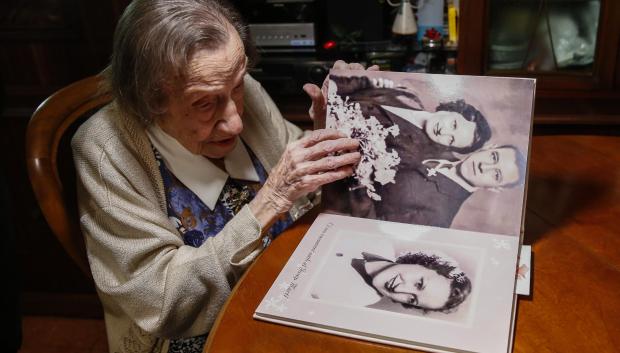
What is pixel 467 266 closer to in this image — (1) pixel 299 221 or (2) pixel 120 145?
(1) pixel 299 221

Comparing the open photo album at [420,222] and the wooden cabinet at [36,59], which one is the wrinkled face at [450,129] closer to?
the open photo album at [420,222]

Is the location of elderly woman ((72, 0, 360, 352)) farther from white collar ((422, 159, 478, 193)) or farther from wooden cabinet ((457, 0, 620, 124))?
wooden cabinet ((457, 0, 620, 124))

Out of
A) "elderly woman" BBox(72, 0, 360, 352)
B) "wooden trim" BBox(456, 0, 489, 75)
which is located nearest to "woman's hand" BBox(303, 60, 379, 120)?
"elderly woman" BBox(72, 0, 360, 352)

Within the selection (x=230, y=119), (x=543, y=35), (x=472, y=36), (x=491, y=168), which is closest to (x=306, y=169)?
(x=230, y=119)

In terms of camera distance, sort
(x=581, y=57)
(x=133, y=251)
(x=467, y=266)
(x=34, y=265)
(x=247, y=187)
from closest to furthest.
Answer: (x=467, y=266)
(x=133, y=251)
(x=247, y=187)
(x=581, y=57)
(x=34, y=265)

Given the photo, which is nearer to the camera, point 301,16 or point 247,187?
point 247,187

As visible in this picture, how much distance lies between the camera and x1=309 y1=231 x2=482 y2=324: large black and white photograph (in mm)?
740

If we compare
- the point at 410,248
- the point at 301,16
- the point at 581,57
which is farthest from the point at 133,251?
the point at 581,57

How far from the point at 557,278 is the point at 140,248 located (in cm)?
67

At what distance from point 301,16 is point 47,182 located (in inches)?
43.3

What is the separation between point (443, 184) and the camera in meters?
0.89

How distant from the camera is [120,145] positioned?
3.39ft

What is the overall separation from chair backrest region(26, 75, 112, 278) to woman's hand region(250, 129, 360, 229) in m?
0.36

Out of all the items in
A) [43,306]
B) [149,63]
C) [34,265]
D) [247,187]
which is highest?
[149,63]
